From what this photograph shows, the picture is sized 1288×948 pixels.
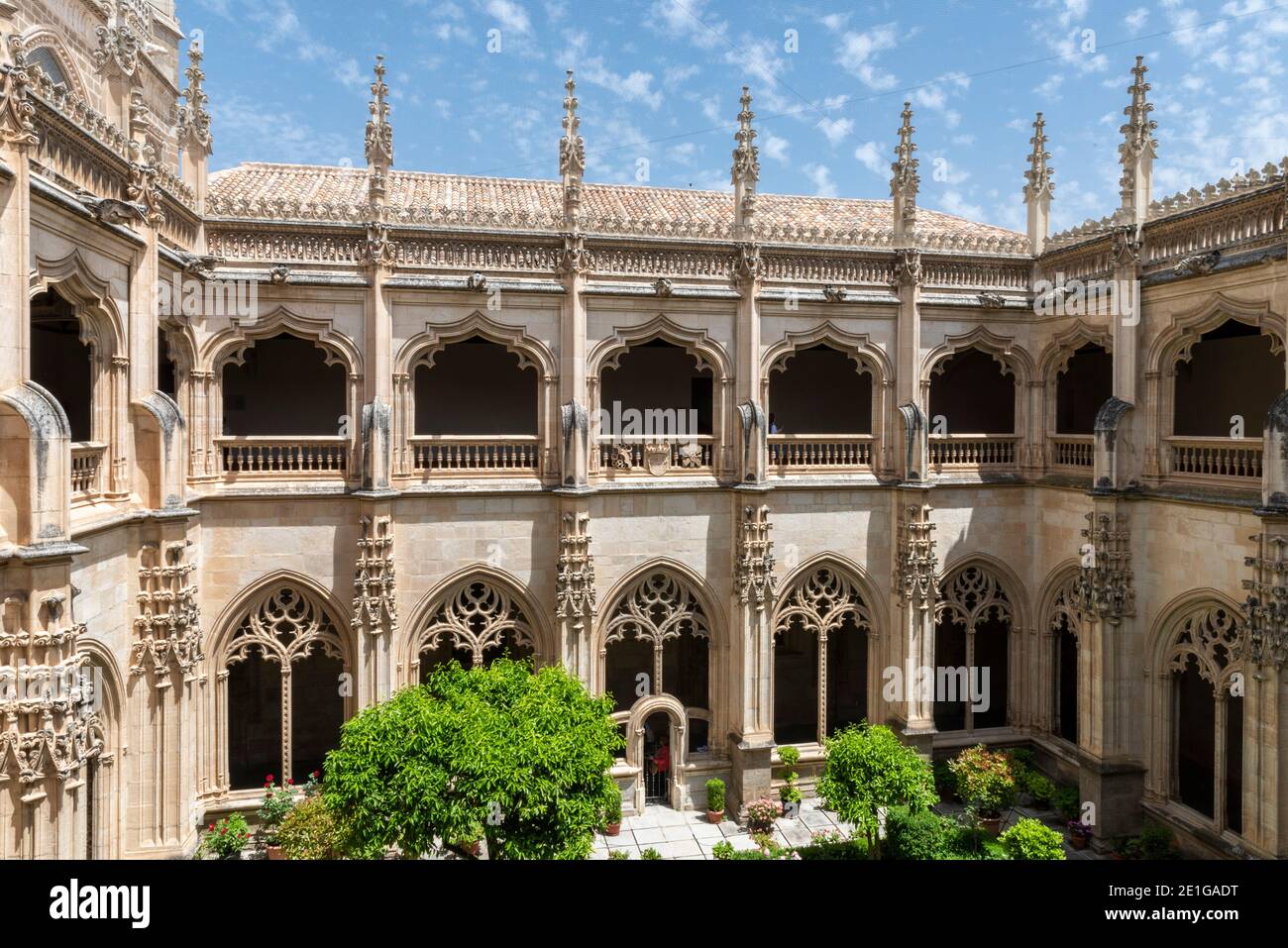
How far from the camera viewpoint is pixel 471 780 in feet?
35.8

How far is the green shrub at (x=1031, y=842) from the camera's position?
550 inches

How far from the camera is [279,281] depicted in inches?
651

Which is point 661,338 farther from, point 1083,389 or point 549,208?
point 1083,389

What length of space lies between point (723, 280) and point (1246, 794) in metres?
13.6

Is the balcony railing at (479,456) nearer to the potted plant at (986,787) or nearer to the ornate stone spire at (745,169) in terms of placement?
the ornate stone spire at (745,169)

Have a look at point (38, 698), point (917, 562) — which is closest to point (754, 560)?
point (917, 562)

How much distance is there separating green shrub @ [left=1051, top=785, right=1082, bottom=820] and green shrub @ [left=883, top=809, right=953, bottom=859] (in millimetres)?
4266

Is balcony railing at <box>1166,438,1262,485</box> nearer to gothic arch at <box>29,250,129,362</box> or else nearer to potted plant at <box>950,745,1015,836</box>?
potted plant at <box>950,745,1015,836</box>

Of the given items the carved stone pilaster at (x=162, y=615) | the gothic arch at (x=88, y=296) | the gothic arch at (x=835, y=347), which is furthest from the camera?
the gothic arch at (x=835, y=347)

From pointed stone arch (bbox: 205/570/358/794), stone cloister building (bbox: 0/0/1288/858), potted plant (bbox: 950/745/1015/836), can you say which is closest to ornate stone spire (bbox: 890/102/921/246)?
stone cloister building (bbox: 0/0/1288/858)

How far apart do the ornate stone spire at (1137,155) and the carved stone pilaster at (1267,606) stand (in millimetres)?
7295

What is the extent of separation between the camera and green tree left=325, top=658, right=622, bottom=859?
10.9 metres

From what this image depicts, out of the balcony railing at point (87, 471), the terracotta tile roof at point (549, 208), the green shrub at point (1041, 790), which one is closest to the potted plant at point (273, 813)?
the balcony railing at point (87, 471)
